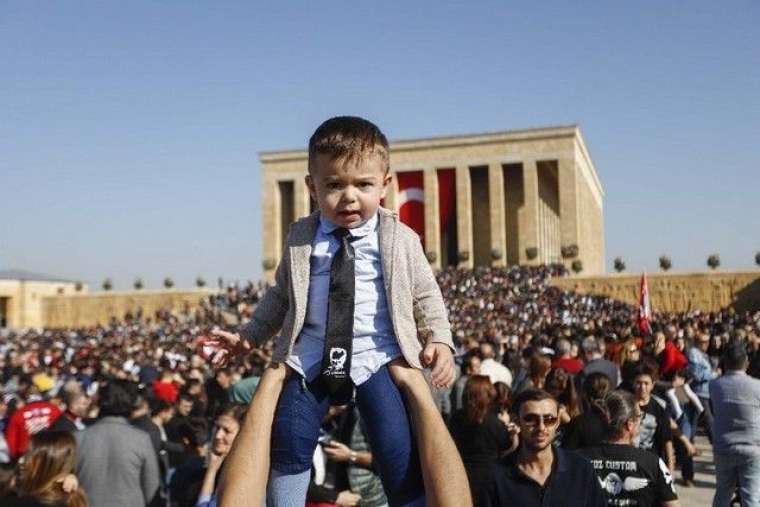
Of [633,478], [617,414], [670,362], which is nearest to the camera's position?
[633,478]

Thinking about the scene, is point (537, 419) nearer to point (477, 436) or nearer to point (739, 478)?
point (477, 436)

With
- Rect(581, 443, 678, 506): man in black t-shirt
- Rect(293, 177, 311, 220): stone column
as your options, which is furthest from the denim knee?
Rect(293, 177, 311, 220): stone column

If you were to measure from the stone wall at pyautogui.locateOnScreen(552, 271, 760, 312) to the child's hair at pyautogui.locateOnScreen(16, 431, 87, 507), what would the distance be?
3866 centimetres

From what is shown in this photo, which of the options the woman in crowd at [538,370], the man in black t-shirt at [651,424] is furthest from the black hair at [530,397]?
the woman in crowd at [538,370]

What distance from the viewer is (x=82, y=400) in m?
7.04

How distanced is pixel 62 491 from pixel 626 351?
27.4 feet

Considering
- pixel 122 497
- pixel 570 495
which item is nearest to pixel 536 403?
pixel 570 495

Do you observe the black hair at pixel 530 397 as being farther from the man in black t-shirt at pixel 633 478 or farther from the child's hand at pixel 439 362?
the child's hand at pixel 439 362

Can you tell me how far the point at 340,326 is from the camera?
274 cm

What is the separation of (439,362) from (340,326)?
0.39m

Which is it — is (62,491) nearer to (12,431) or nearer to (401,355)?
(401,355)

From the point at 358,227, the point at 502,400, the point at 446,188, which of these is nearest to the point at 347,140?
the point at 358,227

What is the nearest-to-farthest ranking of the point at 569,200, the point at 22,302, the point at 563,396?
the point at 563,396 → the point at 569,200 → the point at 22,302

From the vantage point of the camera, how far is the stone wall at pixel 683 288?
4116cm
